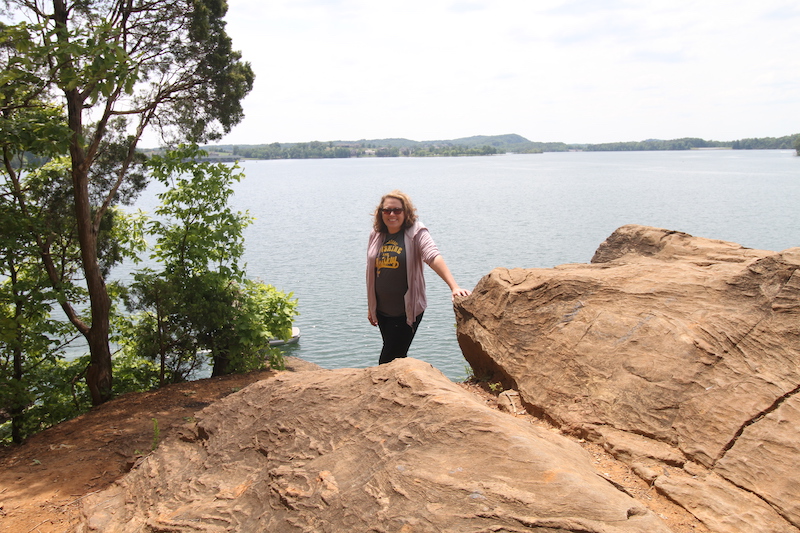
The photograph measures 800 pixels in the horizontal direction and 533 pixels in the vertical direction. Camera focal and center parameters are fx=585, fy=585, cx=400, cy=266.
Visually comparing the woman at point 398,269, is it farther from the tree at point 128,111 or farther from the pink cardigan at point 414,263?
the tree at point 128,111

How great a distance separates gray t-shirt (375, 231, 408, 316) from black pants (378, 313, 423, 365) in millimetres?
67

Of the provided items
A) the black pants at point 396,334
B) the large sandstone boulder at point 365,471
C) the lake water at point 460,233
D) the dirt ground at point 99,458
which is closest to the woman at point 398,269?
the black pants at point 396,334

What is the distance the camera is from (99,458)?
19.7 ft

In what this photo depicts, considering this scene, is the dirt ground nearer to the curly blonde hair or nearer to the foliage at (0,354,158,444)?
the foliage at (0,354,158,444)

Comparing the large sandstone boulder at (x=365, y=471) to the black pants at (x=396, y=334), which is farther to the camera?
the black pants at (x=396, y=334)

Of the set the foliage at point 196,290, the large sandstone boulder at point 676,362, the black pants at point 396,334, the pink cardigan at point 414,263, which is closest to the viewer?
the large sandstone boulder at point 676,362

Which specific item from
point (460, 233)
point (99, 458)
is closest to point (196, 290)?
point (99, 458)

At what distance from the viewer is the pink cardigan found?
520 centimetres

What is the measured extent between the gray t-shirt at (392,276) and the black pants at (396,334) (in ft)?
0.22

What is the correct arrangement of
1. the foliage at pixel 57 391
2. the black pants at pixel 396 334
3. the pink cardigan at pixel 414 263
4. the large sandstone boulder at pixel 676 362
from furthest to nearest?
1. the foliage at pixel 57 391
2. the black pants at pixel 396 334
3. the pink cardigan at pixel 414 263
4. the large sandstone boulder at pixel 676 362

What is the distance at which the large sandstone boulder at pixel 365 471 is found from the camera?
261 centimetres

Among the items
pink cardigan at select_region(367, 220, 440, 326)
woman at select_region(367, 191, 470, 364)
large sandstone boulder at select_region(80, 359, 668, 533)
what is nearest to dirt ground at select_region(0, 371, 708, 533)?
large sandstone boulder at select_region(80, 359, 668, 533)

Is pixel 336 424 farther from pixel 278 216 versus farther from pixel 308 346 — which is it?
pixel 278 216

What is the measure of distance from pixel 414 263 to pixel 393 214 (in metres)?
0.48
